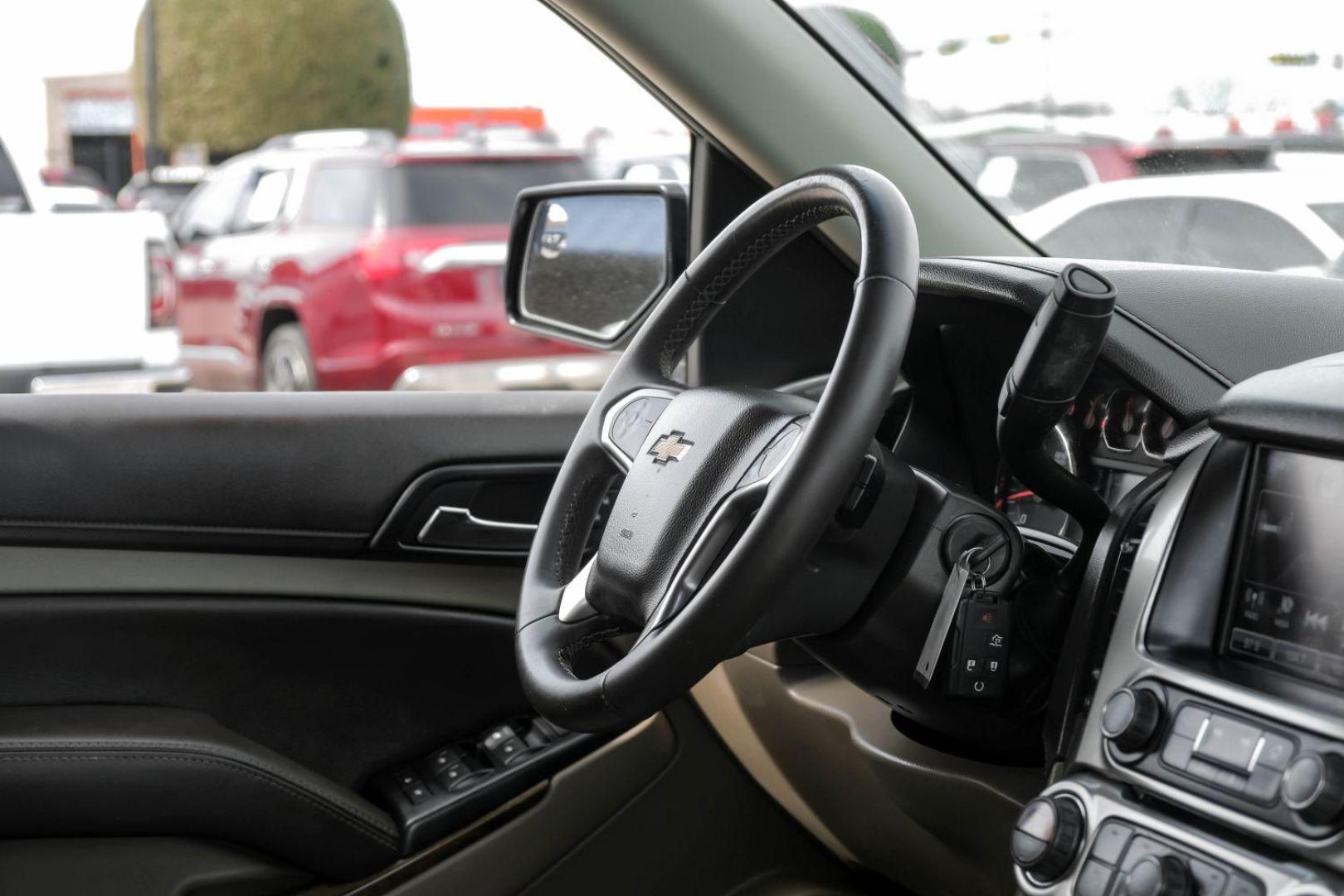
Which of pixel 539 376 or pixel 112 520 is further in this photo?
pixel 539 376

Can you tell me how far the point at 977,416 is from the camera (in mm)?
1554

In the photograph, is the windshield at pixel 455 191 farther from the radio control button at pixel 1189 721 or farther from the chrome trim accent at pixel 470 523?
the radio control button at pixel 1189 721

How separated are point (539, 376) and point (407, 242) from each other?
0.82 meters

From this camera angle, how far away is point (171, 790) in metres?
1.72

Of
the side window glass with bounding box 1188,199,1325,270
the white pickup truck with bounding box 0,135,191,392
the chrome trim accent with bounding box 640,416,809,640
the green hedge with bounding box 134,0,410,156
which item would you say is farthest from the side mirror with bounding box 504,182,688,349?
the green hedge with bounding box 134,0,410,156

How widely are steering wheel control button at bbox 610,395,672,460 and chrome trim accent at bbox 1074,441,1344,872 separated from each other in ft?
1.46

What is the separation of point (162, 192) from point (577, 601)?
609 inches

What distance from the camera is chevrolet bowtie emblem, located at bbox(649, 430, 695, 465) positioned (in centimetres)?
126

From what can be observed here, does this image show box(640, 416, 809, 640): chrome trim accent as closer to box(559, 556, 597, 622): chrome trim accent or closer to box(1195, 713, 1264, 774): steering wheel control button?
box(559, 556, 597, 622): chrome trim accent

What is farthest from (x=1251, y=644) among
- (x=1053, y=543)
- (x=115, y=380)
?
(x=115, y=380)

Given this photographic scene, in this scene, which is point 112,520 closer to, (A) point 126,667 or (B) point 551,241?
(A) point 126,667

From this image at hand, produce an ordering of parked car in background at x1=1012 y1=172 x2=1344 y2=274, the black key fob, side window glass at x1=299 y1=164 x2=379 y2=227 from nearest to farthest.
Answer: the black key fob, parked car in background at x1=1012 y1=172 x2=1344 y2=274, side window glass at x1=299 y1=164 x2=379 y2=227

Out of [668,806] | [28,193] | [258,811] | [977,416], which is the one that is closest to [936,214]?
[977,416]

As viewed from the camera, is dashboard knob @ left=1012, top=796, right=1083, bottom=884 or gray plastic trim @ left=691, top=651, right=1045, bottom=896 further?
gray plastic trim @ left=691, top=651, right=1045, bottom=896
